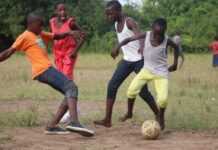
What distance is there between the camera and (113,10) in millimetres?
9156

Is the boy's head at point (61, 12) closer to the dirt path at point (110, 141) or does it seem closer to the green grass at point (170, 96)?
the green grass at point (170, 96)

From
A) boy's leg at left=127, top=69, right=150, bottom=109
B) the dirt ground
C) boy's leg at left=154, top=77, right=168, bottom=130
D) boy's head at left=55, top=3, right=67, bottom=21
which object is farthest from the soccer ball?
boy's head at left=55, top=3, right=67, bottom=21

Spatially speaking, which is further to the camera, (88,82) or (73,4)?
(73,4)

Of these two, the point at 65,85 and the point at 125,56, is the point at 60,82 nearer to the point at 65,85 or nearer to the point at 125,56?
the point at 65,85

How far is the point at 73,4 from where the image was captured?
48719 millimetres

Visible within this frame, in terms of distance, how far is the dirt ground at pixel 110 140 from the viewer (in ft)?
24.5

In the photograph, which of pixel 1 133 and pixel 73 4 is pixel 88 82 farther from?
pixel 73 4

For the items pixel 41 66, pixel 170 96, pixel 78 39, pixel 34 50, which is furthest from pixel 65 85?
pixel 170 96

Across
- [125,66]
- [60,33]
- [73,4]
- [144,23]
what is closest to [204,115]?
[125,66]

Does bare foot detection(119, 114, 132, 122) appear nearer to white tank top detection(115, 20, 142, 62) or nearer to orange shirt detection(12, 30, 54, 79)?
white tank top detection(115, 20, 142, 62)

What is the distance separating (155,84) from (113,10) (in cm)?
128

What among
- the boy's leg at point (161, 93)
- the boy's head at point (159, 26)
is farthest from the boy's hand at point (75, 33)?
the boy's leg at point (161, 93)

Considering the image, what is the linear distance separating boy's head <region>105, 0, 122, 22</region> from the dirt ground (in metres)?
1.61

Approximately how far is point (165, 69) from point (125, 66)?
65 cm
